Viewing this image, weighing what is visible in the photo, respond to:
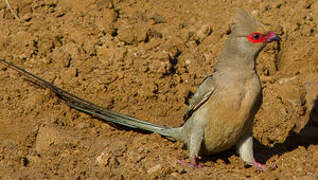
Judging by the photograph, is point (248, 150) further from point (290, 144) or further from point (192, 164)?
point (290, 144)

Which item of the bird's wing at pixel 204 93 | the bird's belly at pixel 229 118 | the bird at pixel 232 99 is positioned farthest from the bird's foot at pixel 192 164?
the bird's wing at pixel 204 93

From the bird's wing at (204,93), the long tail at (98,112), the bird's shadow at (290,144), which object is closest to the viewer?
the bird's wing at (204,93)

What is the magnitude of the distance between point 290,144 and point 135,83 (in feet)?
9.42

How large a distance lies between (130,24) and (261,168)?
11.2ft

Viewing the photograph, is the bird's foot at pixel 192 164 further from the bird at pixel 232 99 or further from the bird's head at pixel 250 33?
the bird's head at pixel 250 33

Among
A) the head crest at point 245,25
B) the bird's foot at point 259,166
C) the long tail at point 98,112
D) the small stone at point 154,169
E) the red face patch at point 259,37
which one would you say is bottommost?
the bird's foot at point 259,166

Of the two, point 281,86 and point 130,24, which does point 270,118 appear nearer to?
point 281,86

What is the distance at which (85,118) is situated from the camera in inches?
287

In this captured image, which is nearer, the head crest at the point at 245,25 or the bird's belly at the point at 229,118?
the bird's belly at the point at 229,118

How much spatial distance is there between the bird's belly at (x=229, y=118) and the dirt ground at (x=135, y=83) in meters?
0.43

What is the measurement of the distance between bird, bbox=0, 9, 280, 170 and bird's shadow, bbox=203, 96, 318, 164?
59cm

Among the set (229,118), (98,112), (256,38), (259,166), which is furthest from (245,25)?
(98,112)

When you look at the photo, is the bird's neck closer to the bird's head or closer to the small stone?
the bird's head

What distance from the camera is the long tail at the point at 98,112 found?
709 centimetres
